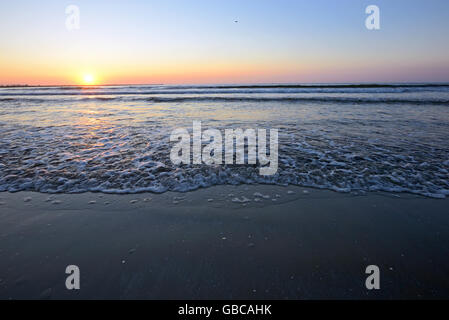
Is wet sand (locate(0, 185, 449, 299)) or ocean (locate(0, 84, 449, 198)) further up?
ocean (locate(0, 84, 449, 198))

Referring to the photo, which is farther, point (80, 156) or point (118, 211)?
point (80, 156)

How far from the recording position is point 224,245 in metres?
2.72

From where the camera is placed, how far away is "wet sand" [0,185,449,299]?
7.13 ft

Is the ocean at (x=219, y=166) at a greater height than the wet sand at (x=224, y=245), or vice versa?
the ocean at (x=219, y=166)

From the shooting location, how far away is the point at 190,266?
2.43m

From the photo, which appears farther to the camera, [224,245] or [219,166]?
[219,166]

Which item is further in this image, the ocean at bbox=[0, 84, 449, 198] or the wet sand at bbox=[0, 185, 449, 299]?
the ocean at bbox=[0, 84, 449, 198]

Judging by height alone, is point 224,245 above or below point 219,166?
below

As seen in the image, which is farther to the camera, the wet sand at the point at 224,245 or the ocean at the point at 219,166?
the ocean at the point at 219,166

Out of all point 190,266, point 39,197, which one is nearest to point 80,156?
point 39,197

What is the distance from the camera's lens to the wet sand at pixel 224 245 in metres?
2.17

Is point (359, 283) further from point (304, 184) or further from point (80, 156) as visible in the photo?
point (80, 156)
